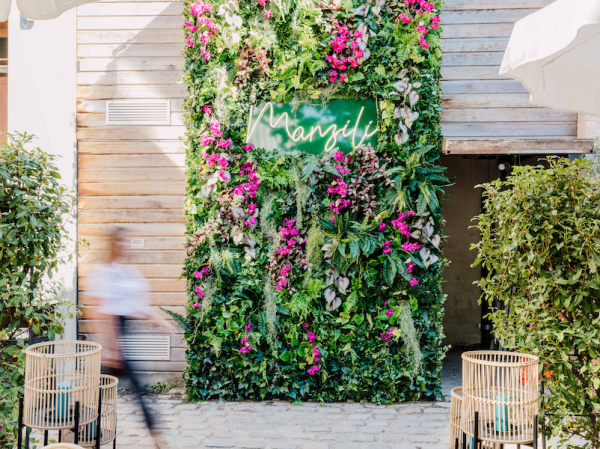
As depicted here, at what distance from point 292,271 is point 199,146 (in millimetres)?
1799

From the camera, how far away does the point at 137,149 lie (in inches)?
225

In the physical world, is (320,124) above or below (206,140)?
above

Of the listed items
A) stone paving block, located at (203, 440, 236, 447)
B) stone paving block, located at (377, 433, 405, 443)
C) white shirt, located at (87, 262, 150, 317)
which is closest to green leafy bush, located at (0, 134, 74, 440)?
white shirt, located at (87, 262, 150, 317)

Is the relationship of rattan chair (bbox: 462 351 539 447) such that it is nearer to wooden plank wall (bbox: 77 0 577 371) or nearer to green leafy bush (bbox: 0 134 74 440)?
green leafy bush (bbox: 0 134 74 440)

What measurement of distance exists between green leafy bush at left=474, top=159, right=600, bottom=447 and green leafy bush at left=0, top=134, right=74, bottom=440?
343cm

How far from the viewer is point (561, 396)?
331cm

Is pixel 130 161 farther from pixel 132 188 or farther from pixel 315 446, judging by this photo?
pixel 315 446

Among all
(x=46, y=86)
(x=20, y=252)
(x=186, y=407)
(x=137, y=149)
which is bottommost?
(x=186, y=407)

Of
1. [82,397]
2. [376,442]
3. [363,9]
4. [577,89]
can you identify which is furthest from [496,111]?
[82,397]

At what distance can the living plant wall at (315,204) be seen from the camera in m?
5.21

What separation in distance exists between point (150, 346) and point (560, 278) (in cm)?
450

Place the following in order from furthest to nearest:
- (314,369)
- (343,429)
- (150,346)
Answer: (150,346), (314,369), (343,429)

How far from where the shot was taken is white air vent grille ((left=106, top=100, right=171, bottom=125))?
224 inches

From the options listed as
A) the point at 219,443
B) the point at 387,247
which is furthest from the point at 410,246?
the point at 219,443
